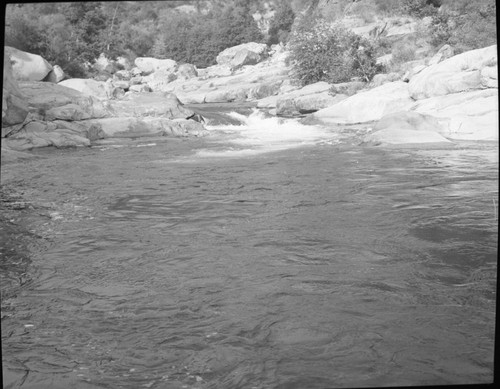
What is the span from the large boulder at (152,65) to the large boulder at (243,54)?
3.85 metres

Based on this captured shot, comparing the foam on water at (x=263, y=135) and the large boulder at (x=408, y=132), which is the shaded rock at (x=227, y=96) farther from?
the large boulder at (x=408, y=132)

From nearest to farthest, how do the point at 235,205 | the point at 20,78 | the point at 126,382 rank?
1. the point at 126,382
2. the point at 235,205
3. the point at 20,78

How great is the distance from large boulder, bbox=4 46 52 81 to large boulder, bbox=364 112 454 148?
12.6m

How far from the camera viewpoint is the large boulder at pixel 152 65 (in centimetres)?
4494

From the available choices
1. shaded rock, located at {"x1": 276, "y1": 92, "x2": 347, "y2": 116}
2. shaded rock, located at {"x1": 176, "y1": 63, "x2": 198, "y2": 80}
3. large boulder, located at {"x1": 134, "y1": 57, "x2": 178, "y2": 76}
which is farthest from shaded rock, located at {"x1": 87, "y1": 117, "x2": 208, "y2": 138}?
large boulder, located at {"x1": 134, "y1": 57, "x2": 178, "y2": 76}

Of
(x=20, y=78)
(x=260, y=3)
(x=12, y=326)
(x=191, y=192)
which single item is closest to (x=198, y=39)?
(x=260, y=3)

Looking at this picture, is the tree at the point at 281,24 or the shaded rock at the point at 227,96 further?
the tree at the point at 281,24

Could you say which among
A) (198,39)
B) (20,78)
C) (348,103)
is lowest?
(348,103)

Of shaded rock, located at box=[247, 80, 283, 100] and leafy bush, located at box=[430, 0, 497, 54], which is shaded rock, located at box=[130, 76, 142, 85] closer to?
shaded rock, located at box=[247, 80, 283, 100]

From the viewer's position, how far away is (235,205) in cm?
713

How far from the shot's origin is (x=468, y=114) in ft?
44.5

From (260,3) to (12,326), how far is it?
139 ft

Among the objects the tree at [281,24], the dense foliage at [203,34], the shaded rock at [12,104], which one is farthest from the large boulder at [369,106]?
the tree at [281,24]

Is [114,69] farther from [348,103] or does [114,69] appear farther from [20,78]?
[348,103]
